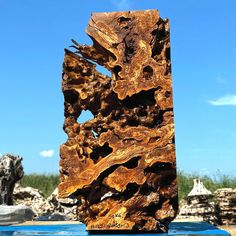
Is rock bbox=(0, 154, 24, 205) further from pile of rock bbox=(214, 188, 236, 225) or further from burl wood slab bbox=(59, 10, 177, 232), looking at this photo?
pile of rock bbox=(214, 188, 236, 225)

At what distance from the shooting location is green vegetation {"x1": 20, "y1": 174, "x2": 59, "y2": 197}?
1579cm

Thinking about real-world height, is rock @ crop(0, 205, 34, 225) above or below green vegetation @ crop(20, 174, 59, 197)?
below

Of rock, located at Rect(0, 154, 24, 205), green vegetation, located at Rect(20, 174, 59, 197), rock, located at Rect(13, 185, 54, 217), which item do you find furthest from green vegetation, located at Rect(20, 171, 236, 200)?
rock, located at Rect(0, 154, 24, 205)

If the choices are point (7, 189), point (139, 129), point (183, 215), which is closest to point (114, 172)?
point (139, 129)

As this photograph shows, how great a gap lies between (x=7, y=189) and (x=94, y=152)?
9.49 ft

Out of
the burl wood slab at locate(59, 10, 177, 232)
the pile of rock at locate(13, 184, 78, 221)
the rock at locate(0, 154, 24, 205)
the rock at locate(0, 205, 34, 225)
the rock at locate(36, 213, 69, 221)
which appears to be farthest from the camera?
the pile of rock at locate(13, 184, 78, 221)

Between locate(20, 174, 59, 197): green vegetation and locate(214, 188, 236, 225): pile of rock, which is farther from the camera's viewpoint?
locate(20, 174, 59, 197): green vegetation

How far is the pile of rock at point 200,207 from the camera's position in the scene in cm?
1055

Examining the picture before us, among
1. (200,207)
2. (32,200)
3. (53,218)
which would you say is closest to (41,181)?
(32,200)

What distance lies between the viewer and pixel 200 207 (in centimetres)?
1073

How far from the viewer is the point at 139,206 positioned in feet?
18.7

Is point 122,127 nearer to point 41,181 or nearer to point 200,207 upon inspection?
point 200,207

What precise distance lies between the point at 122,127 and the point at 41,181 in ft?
35.5

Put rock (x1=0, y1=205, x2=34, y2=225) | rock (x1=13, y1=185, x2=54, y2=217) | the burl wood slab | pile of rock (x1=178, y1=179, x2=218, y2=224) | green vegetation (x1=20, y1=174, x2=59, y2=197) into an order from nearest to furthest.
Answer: the burl wood slab, rock (x1=0, y1=205, x2=34, y2=225), pile of rock (x1=178, y1=179, x2=218, y2=224), rock (x1=13, y1=185, x2=54, y2=217), green vegetation (x1=20, y1=174, x2=59, y2=197)
